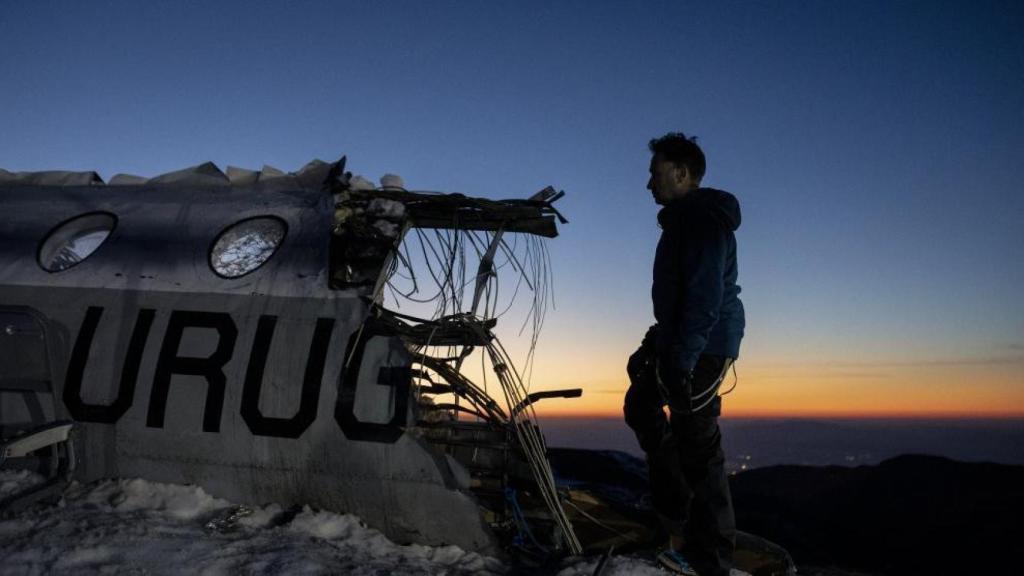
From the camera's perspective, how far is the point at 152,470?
164 inches

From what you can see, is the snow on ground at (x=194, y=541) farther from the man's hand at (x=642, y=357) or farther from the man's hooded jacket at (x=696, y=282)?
the man's hooded jacket at (x=696, y=282)

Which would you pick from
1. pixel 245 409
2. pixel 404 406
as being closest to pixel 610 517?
pixel 404 406

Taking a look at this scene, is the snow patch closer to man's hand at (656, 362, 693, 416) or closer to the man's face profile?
man's hand at (656, 362, 693, 416)

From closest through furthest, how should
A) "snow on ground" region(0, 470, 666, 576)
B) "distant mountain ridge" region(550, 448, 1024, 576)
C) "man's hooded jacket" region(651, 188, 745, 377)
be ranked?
"snow on ground" region(0, 470, 666, 576) < "man's hooded jacket" region(651, 188, 745, 377) < "distant mountain ridge" region(550, 448, 1024, 576)

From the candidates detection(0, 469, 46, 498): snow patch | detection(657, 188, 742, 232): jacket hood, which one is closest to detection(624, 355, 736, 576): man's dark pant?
detection(657, 188, 742, 232): jacket hood

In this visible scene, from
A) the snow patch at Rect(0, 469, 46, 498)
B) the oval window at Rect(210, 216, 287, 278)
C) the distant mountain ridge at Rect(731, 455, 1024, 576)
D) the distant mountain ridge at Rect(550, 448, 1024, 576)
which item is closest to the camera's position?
the snow patch at Rect(0, 469, 46, 498)

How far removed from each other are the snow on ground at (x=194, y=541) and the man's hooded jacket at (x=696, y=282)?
4.55 feet

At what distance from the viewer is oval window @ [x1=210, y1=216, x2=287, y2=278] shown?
460 centimetres

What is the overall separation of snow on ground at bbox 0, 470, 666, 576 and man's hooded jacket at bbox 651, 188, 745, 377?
4.55 ft

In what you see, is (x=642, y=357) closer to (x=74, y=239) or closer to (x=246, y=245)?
(x=246, y=245)

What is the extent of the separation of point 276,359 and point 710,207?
3.02 meters

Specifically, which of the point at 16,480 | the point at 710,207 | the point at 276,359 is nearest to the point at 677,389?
the point at 710,207

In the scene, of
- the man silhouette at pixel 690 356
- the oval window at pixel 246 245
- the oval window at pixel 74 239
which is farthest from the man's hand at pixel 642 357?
the oval window at pixel 74 239

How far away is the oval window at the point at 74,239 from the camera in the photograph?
501cm
